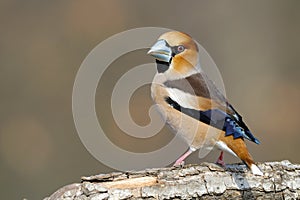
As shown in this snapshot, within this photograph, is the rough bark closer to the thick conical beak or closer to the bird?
the bird

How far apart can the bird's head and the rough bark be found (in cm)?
Answer: 55

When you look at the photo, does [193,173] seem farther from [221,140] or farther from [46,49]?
[46,49]

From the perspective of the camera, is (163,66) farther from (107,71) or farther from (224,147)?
(107,71)

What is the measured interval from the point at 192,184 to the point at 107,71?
260 cm

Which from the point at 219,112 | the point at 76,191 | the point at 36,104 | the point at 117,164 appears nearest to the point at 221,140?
the point at 219,112

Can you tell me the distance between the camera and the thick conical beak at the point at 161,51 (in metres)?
3.06

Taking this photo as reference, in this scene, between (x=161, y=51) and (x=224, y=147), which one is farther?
(x=161, y=51)

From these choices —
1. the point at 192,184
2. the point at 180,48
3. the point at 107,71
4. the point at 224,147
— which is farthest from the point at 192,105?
the point at 107,71

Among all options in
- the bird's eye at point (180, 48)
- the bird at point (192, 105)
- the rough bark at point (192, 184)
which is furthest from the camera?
the bird's eye at point (180, 48)

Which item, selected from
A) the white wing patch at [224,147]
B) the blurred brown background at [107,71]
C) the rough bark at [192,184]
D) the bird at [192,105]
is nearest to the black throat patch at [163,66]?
the bird at [192,105]

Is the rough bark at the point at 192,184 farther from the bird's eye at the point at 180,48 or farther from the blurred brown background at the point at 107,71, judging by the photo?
the blurred brown background at the point at 107,71

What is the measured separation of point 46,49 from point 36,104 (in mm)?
445

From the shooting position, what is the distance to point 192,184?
2.67m

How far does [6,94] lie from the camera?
5.32 m
